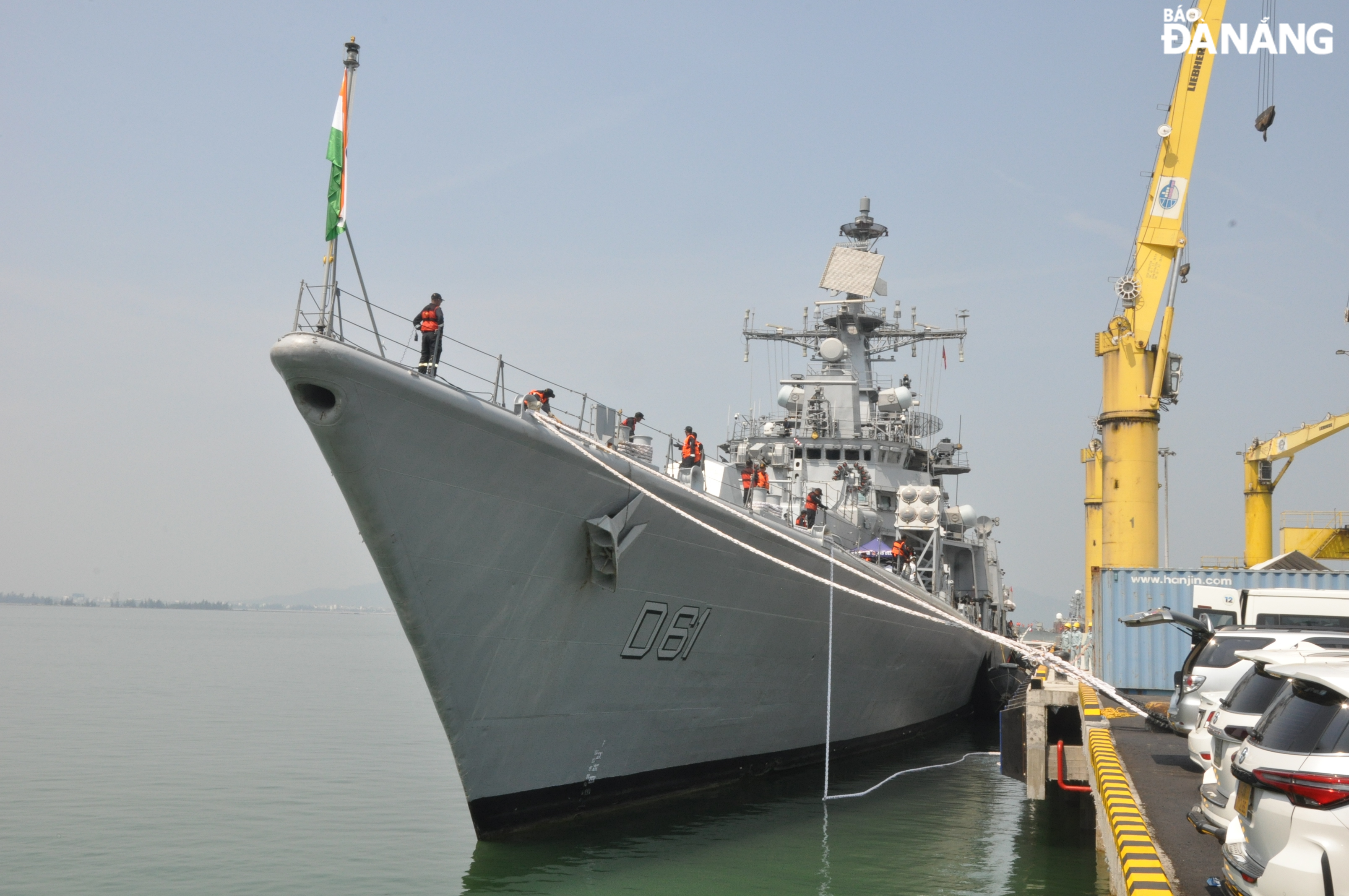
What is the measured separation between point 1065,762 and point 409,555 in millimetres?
8055

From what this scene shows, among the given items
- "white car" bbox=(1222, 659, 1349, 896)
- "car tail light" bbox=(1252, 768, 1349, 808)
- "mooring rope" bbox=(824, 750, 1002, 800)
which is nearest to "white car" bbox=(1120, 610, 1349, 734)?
"white car" bbox=(1222, 659, 1349, 896)

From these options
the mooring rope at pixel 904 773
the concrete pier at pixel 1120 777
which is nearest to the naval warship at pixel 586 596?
the mooring rope at pixel 904 773

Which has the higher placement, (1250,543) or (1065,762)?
(1250,543)

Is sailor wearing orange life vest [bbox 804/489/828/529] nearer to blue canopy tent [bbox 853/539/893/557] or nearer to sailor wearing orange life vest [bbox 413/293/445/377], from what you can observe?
blue canopy tent [bbox 853/539/893/557]

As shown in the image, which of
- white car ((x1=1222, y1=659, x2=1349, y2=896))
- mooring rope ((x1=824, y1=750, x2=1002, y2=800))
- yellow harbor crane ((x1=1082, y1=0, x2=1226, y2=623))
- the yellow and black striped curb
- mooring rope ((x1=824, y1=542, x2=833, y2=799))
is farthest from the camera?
yellow harbor crane ((x1=1082, y1=0, x2=1226, y2=623))

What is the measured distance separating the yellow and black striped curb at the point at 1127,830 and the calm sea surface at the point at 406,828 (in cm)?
222

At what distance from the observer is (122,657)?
48906 millimetres

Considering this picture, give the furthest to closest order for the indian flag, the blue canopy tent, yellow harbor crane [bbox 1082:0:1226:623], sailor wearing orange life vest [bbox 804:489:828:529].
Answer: yellow harbor crane [bbox 1082:0:1226:623], the blue canopy tent, sailor wearing orange life vest [bbox 804:489:828:529], the indian flag

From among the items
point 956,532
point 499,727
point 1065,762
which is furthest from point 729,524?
point 956,532

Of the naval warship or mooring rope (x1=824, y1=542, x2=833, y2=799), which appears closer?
the naval warship

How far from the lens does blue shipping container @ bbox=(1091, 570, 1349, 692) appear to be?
1519cm

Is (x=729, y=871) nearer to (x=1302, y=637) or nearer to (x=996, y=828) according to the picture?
(x=996, y=828)

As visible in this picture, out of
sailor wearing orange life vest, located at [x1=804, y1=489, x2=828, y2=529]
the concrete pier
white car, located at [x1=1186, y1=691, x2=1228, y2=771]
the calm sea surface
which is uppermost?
sailor wearing orange life vest, located at [x1=804, y1=489, x2=828, y2=529]

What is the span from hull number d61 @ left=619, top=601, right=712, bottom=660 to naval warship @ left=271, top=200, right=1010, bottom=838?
0.08ft
